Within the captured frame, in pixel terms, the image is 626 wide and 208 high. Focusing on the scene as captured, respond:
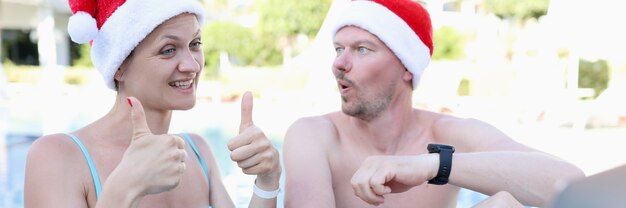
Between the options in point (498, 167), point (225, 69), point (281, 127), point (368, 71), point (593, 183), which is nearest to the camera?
point (593, 183)

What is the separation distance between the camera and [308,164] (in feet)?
8.29

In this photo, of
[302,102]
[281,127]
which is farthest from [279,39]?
[281,127]

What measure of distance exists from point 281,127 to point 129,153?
10092 mm

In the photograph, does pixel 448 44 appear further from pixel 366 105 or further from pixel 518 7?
pixel 366 105

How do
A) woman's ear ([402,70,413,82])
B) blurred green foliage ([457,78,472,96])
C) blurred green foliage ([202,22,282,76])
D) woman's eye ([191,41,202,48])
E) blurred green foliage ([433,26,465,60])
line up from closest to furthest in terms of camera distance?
woman's eye ([191,41,202,48]) → woman's ear ([402,70,413,82]) → blurred green foliage ([457,78,472,96]) → blurred green foliage ([433,26,465,60]) → blurred green foliage ([202,22,282,76])

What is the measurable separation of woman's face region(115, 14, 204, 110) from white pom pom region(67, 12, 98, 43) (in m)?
0.15

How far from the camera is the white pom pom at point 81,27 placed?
81.4 inches

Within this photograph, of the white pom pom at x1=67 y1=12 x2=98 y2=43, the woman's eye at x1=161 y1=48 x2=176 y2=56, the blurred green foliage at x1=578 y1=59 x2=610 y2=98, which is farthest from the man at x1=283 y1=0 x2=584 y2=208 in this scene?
the blurred green foliage at x1=578 y1=59 x2=610 y2=98

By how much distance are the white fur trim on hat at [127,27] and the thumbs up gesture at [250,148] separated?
1.36ft

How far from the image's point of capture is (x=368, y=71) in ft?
8.89

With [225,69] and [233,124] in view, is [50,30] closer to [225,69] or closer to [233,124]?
[225,69]

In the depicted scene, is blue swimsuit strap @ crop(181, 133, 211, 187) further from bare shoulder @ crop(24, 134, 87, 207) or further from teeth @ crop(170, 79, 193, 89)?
bare shoulder @ crop(24, 134, 87, 207)

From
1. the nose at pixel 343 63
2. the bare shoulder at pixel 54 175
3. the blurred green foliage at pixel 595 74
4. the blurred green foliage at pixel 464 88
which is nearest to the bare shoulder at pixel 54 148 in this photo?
the bare shoulder at pixel 54 175

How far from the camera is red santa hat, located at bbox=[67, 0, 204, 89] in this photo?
2107mm
